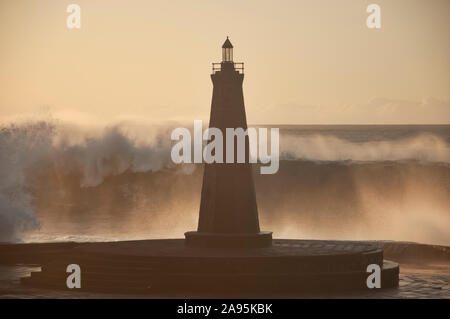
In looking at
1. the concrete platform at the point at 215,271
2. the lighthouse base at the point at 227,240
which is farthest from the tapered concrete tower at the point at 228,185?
the concrete platform at the point at 215,271

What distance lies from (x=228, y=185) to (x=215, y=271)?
5833 millimetres

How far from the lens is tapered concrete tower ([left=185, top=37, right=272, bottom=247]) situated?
49.6 metres

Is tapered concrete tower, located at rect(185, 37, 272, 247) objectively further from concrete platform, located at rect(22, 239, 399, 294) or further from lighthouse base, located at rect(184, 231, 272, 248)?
concrete platform, located at rect(22, 239, 399, 294)

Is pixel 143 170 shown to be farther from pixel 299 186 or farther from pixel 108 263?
pixel 108 263

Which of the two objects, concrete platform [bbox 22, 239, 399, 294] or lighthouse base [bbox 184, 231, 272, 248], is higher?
lighthouse base [bbox 184, 231, 272, 248]

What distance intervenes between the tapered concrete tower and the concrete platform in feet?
6.38

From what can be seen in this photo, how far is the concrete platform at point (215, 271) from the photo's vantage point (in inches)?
1767

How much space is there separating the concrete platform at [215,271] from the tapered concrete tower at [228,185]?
195 cm

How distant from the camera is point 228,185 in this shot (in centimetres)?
Answer: 4978

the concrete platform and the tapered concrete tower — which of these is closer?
the concrete platform

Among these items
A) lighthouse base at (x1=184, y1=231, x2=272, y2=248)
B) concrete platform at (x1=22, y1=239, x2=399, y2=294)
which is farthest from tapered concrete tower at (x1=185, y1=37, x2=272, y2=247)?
concrete platform at (x1=22, y1=239, x2=399, y2=294)

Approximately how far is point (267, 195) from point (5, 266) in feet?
164

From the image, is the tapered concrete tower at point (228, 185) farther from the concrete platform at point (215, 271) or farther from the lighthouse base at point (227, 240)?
the concrete platform at point (215, 271)
